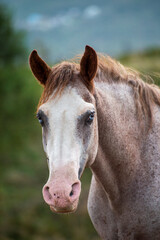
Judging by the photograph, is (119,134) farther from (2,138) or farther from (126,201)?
(2,138)

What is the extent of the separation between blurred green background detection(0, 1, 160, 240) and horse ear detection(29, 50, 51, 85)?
→ 15327 mm

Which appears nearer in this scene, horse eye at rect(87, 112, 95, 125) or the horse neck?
horse eye at rect(87, 112, 95, 125)

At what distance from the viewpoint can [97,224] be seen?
351 centimetres

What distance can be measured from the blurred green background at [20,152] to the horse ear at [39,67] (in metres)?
15.3

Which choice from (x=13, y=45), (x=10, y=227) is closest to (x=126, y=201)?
(x=10, y=227)

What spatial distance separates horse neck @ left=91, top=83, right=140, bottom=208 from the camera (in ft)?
10.2

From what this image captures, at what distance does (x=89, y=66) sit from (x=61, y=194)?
4.54 ft

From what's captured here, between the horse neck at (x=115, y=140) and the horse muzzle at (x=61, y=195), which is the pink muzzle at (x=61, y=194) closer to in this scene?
the horse muzzle at (x=61, y=195)

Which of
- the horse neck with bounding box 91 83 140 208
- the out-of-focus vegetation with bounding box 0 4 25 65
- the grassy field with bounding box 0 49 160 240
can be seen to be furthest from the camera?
the out-of-focus vegetation with bounding box 0 4 25 65

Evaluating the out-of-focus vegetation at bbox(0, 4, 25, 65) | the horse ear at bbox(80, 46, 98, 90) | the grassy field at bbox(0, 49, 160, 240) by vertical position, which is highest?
the horse ear at bbox(80, 46, 98, 90)

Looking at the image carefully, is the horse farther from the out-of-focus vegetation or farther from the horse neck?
the out-of-focus vegetation

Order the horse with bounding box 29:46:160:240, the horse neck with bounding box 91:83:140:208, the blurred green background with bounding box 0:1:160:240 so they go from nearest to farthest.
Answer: the horse with bounding box 29:46:160:240 < the horse neck with bounding box 91:83:140:208 < the blurred green background with bounding box 0:1:160:240

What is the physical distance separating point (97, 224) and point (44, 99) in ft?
5.85

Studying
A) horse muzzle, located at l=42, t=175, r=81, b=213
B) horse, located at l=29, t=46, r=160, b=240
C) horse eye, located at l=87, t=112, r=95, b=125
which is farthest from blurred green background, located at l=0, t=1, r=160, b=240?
horse muzzle, located at l=42, t=175, r=81, b=213
